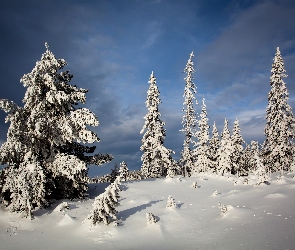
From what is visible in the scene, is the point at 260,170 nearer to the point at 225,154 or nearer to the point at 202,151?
the point at 202,151

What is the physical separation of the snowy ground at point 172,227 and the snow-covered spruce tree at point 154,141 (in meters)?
15.6

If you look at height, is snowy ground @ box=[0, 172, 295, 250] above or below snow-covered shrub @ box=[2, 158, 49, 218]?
below

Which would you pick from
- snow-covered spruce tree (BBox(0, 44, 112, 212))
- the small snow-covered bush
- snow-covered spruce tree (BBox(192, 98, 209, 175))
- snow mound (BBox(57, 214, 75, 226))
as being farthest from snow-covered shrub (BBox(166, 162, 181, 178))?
snow mound (BBox(57, 214, 75, 226))

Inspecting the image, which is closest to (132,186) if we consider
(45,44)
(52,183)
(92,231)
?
(52,183)

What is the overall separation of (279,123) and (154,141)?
1750cm

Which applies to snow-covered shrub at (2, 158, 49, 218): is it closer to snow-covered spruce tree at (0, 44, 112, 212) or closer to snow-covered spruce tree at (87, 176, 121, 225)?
snow-covered spruce tree at (0, 44, 112, 212)

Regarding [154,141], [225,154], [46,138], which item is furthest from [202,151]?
[46,138]

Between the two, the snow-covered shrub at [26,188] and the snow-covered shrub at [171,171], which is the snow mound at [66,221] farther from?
the snow-covered shrub at [171,171]

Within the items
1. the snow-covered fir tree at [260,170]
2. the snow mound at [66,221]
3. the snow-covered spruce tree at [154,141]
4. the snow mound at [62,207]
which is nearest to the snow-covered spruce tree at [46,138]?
the snow mound at [62,207]

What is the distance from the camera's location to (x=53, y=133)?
16.1 meters

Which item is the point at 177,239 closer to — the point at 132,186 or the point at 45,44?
the point at 132,186

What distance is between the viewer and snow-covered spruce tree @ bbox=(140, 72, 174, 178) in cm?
3234

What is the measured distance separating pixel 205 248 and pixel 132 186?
11.1 m

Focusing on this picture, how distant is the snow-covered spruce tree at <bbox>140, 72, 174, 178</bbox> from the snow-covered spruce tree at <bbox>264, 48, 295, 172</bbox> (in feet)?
47.6
